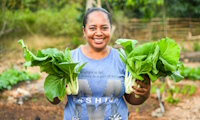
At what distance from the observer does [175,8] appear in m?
17.4

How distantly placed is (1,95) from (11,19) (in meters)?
8.46

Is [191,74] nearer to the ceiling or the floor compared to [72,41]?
nearer to the floor

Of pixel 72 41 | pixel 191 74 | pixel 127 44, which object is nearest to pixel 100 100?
pixel 127 44

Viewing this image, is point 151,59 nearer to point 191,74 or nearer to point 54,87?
point 54,87

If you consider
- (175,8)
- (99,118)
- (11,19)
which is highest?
(175,8)

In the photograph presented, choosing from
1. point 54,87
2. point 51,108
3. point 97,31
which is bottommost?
point 51,108

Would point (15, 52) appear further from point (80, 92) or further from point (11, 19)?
point (80, 92)

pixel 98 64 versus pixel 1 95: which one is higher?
pixel 98 64

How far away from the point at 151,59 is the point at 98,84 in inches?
18.5

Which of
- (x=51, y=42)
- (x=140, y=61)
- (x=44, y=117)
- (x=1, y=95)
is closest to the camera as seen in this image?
(x=140, y=61)

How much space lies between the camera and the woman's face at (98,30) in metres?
2.02

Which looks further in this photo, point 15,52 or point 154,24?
point 154,24

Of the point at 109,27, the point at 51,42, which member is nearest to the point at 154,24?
the point at 51,42

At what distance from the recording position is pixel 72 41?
14.3 m
